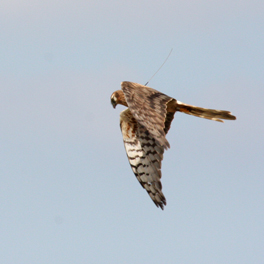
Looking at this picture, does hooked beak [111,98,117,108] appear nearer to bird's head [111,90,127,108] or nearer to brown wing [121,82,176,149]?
bird's head [111,90,127,108]

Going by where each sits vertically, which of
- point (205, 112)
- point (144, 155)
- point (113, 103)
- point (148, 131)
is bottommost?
point (144, 155)

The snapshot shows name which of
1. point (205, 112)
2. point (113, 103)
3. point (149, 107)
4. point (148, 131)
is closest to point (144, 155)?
point (148, 131)

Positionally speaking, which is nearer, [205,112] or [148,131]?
[148,131]

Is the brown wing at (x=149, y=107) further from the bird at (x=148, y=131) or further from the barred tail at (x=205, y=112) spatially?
the barred tail at (x=205, y=112)

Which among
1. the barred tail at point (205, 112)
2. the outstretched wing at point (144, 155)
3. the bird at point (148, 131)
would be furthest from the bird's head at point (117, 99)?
the barred tail at point (205, 112)

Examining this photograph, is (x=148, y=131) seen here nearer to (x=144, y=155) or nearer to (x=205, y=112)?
(x=144, y=155)

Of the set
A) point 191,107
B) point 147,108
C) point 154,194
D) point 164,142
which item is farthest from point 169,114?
point 164,142

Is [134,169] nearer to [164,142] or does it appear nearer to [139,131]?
[139,131]
